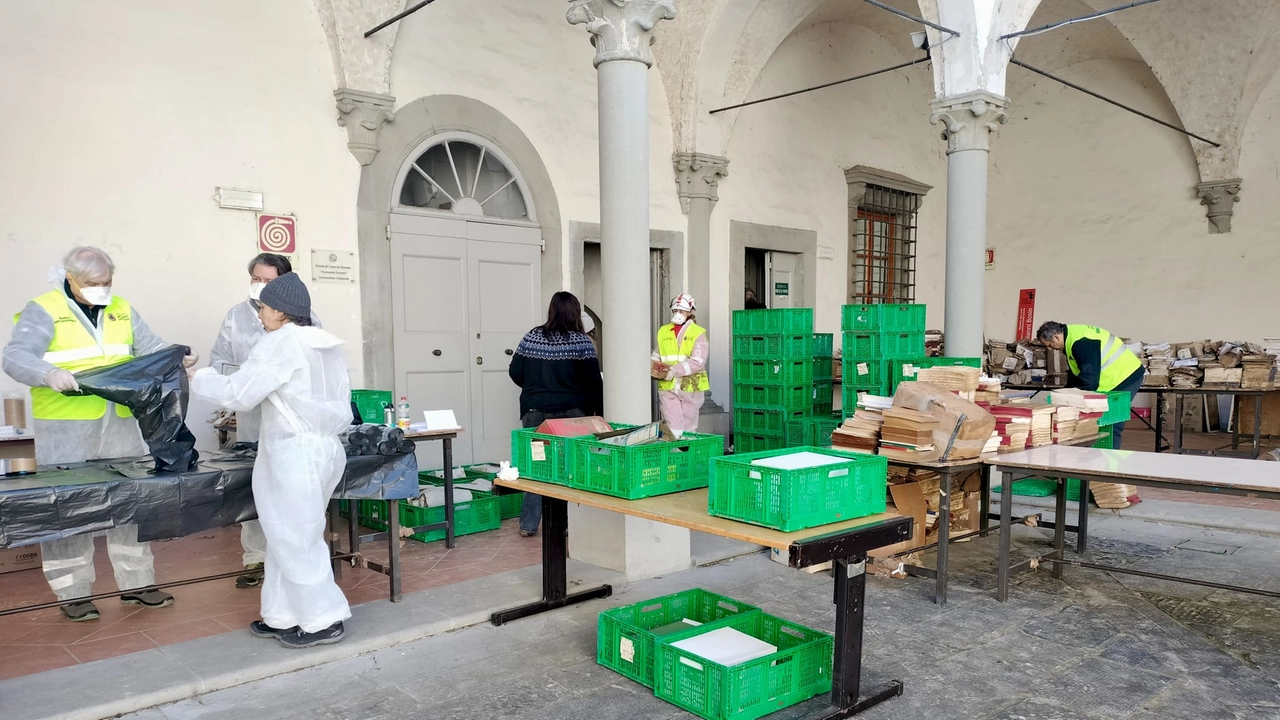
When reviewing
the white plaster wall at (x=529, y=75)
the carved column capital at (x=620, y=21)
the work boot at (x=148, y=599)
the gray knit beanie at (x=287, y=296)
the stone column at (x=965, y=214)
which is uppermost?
the white plaster wall at (x=529, y=75)

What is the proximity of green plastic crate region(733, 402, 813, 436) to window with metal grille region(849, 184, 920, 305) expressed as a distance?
3916 mm

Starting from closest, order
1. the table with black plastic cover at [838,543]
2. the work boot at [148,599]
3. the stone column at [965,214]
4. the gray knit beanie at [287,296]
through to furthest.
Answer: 1. the table with black plastic cover at [838,543]
2. the gray knit beanie at [287,296]
3. the work boot at [148,599]
4. the stone column at [965,214]

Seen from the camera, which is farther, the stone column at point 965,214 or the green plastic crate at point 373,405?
the stone column at point 965,214

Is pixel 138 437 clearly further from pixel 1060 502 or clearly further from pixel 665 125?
pixel 665 125

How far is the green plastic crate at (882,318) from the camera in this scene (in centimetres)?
797

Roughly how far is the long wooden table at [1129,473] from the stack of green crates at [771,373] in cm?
338

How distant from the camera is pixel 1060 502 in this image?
565cm

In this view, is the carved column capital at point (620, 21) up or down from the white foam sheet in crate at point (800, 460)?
up

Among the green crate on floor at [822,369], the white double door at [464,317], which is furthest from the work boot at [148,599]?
the green crate on floor at [822,369]

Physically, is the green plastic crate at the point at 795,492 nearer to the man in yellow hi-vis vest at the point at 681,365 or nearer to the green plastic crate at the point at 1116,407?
the man in yellow hi-vis vest at the point at 681,365

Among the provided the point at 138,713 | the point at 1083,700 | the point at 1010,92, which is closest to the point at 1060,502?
the point at 1083,700

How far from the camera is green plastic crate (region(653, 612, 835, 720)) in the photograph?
3404mm

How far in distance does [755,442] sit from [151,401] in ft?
20.7

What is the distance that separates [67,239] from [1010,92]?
45.9ft
